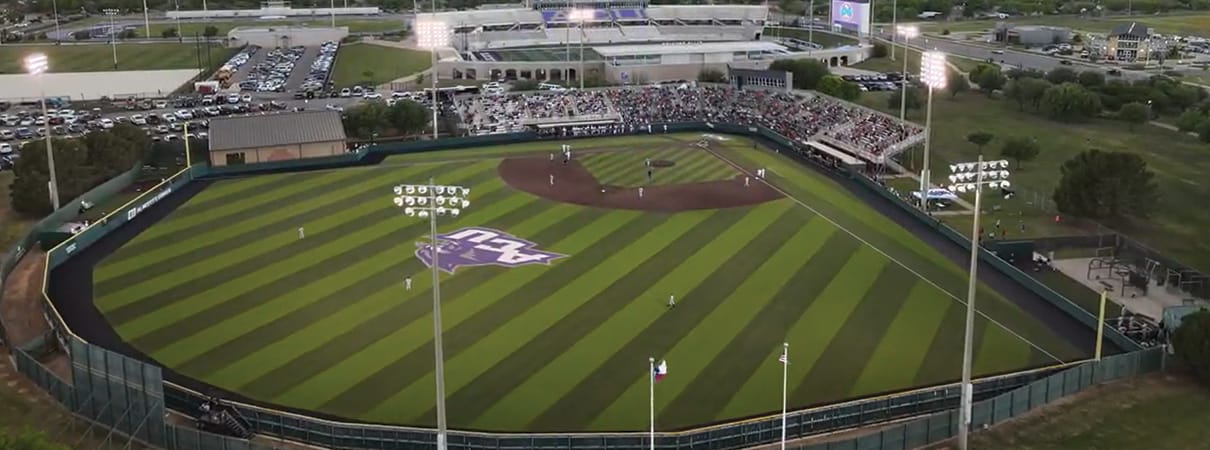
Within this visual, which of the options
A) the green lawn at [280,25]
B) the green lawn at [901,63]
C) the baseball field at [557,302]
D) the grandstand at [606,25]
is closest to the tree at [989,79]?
the green lawn at [901,63]

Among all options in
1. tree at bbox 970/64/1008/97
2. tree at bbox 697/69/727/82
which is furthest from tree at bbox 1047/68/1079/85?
tree at bbox 697/69/727/82

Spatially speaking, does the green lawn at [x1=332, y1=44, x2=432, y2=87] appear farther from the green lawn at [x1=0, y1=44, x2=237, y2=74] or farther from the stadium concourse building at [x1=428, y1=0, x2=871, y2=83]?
the green lawn at [x1=0, y1=44, x2=237, y2=74]

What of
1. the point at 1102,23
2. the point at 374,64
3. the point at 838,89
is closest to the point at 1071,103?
the point at 838,89

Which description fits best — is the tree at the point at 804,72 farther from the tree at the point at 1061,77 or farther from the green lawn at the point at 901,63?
the tree at the point at 1061,77

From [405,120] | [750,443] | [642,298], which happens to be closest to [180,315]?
[642,298]

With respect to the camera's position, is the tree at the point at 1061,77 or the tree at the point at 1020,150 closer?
the tree at the point at 1020,150
